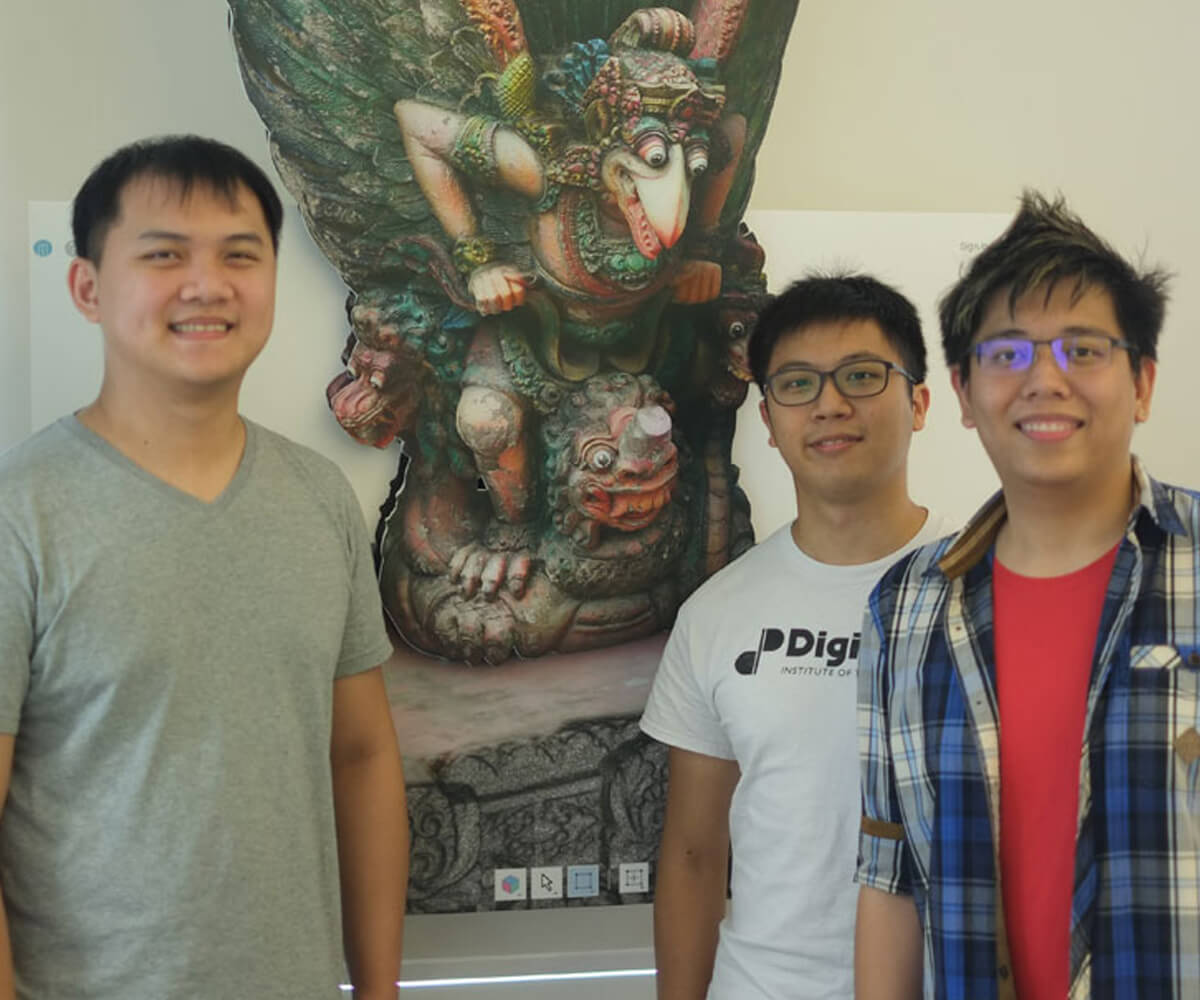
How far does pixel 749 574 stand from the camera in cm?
174

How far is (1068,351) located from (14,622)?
1.23 metres

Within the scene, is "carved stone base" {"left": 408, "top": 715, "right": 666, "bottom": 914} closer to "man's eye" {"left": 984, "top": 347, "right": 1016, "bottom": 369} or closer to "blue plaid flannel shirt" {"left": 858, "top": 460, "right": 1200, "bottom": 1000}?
"blue plaid flannel shirt" {"left": 858, "top": 460, "right": 1200, "bottom": 1000}

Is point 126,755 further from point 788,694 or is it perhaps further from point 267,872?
point 788,694

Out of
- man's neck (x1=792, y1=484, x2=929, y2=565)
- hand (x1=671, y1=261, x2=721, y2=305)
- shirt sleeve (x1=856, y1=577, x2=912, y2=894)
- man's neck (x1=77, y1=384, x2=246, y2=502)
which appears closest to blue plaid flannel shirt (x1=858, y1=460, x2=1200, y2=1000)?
shirt sleeve (x1=856, y1=577, x2=912, y2=894)

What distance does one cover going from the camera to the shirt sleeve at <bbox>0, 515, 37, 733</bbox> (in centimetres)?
129

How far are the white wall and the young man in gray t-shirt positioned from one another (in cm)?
52

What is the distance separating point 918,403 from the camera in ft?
5.74

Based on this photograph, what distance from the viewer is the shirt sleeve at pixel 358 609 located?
62.4 inches

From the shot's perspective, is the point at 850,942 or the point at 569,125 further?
the point at 569,125

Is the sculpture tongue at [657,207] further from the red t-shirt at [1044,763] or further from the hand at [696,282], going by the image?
the red t-shirt at [1044,763]

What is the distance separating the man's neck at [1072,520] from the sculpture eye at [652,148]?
94 cm

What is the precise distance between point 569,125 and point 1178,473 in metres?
1.35

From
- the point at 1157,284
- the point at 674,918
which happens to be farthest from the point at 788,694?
the point at 1157,284

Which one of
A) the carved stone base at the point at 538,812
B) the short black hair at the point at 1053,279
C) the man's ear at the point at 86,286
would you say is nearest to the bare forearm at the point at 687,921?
the carved stone base at the point at 538,812
